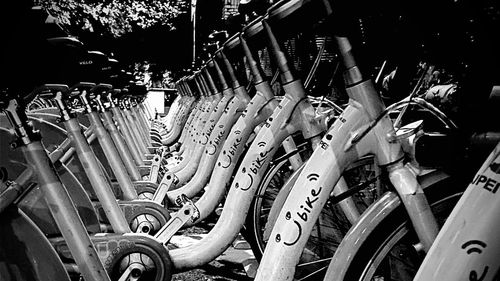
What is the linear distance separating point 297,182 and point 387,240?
303 millimetres

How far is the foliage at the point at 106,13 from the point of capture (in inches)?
393

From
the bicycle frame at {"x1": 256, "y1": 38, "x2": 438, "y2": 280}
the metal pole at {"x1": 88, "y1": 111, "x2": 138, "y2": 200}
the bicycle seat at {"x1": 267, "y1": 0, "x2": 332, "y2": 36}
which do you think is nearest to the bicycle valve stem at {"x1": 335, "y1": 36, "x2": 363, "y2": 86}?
the bicycle frame at {"x1": 256, "y1": 38, "x2": 438, "y2": 280}

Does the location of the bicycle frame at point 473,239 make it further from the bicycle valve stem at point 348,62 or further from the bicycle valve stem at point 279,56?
the bicycle valve stem at point 279,56

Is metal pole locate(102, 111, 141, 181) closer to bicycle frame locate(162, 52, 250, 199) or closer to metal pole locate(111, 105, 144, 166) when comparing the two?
bicycle frame locate(162, 52, 250, 199)

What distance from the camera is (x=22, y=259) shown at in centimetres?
170

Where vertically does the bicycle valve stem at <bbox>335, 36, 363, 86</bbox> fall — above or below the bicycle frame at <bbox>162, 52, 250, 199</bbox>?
above

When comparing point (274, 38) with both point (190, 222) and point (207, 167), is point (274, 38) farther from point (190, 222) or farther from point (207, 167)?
point (207, 167)

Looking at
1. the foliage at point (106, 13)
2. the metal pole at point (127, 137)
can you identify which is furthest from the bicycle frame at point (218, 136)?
the foliage at point (106, 13)

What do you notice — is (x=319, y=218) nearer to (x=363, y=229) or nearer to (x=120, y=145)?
(x=363, y=229)

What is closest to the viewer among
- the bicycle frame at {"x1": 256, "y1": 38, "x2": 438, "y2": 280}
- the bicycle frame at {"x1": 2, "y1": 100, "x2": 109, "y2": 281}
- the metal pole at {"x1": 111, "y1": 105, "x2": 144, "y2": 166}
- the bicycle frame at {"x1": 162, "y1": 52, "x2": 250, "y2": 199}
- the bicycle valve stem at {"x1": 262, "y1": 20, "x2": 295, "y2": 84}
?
the bicycle frame at {"x1": 256, "y1": 38, "x2": 438, "y2": 280}

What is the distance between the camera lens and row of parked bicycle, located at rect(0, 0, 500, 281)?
1.35 meters

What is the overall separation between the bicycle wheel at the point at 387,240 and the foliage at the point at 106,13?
320 inches

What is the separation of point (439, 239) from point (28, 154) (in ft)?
4.13

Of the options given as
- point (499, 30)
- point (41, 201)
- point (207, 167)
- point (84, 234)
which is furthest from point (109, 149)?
point (499, 30)
